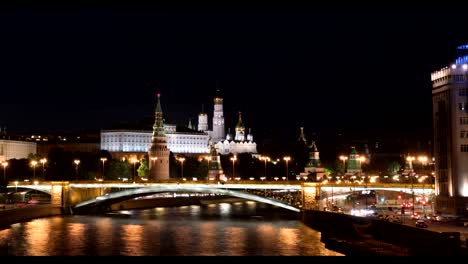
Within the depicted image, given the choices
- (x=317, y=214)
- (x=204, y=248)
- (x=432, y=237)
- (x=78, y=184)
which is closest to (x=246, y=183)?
(x=317, y=214)

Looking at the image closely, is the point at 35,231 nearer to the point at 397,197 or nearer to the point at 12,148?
the point at 397,197

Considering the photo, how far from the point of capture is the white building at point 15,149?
136 meters

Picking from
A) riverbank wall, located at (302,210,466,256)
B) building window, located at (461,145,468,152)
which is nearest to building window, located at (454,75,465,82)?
building window, located at (461,145,468,152)

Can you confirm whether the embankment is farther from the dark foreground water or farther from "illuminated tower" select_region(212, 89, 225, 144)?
"illuminated tower" select_region(212, 89, 225, 144)

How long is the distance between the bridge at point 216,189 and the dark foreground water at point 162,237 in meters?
2.11

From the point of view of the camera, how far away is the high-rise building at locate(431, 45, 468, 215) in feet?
168

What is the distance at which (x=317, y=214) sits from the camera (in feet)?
184

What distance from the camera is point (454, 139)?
51.8 meters

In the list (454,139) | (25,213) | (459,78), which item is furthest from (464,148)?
(25,213)

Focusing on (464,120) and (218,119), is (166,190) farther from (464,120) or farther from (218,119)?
(218,119)

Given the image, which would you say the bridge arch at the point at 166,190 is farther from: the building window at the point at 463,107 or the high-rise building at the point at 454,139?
the building window at the point at 463,107

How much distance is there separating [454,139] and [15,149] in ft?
339

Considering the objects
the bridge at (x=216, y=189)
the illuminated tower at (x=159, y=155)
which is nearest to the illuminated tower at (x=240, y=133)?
the illuminated tower at (x=159, y=155)

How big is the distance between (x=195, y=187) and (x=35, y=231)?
1615 cm
